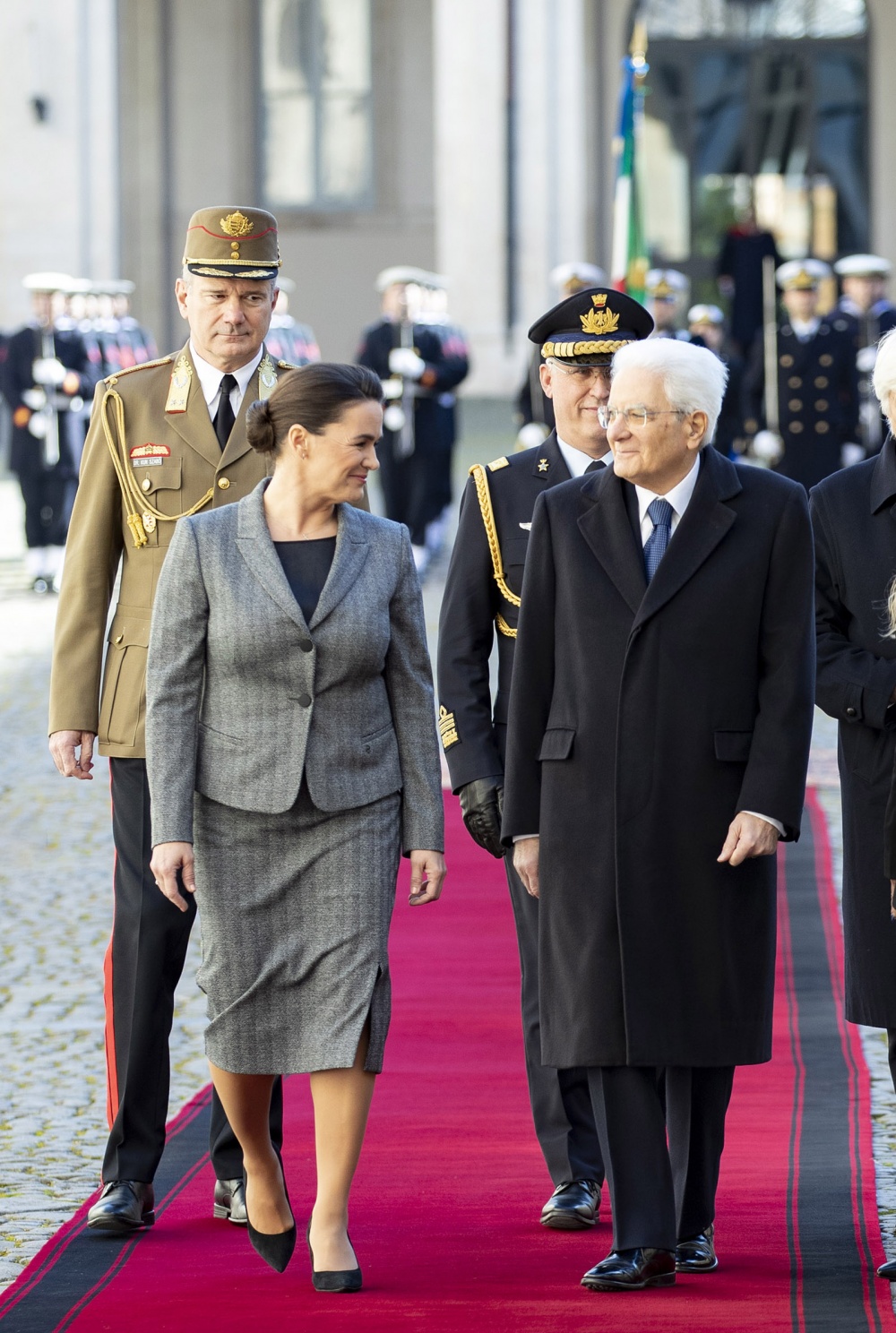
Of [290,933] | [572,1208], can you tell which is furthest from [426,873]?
[572,1208]

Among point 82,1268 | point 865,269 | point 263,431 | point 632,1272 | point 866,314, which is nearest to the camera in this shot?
point 632,1272

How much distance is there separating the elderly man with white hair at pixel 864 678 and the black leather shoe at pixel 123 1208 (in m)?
1.27

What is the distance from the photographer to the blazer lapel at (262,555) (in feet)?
12.8

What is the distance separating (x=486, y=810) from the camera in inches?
175

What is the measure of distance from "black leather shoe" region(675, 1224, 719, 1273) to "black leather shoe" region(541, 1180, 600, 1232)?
1.28 ft

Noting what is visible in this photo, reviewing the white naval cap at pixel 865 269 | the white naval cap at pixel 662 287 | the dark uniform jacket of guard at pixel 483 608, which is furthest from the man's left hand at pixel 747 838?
the white naval cap at pixel 865 269

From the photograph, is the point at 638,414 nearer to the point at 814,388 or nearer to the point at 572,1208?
the point at 572,1208

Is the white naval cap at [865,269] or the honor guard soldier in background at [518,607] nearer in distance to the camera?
the honor guard soldier in background at [518,607]

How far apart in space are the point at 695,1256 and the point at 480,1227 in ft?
1.58

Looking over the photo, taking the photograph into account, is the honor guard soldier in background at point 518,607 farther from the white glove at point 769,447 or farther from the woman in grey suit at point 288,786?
the white glove at point 769,447

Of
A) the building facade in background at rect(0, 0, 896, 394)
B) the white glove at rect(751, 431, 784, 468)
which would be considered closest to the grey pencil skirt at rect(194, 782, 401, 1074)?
the white glove at rect(751, 431, 784, 468)

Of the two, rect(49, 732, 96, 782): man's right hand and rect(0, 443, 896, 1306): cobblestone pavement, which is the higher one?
rect(49, 732, 96, 782): man's right hand

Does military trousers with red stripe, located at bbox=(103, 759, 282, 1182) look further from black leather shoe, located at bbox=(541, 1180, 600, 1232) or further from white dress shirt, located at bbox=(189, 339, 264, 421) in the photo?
white dress shirt, located at bbox=(189, 339, 264, 421)

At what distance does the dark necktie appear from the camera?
461cm
